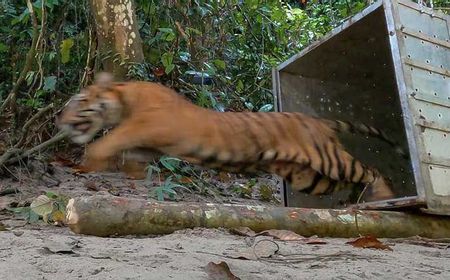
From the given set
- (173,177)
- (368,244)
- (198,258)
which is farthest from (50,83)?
(198,258)

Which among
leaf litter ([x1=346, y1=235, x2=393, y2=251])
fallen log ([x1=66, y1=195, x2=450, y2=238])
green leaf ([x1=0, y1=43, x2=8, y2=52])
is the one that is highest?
green leaf ([x1=0, y1=43, x2=8, y2=52])

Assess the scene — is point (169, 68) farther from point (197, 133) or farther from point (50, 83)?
point (197, 133)

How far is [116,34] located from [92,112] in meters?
1.93

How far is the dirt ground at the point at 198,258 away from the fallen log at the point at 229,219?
3.1 inches

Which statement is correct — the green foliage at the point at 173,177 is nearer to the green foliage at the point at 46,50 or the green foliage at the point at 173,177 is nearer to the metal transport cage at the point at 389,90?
the metal transport cage at the point at 389,90

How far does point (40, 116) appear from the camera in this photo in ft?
20.0

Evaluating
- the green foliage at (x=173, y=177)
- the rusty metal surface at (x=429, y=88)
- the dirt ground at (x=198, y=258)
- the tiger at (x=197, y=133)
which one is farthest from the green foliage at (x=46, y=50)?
the rusty metal surface at (x=429, y=88)

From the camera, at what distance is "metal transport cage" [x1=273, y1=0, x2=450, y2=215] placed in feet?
14.4

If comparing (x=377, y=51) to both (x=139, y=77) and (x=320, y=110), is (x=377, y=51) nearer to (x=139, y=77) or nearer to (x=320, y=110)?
(x=320, y=110)

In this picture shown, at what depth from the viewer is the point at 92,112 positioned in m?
4.12

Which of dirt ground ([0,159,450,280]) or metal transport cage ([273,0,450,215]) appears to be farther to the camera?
metal transport cage ([273,0,450,215])

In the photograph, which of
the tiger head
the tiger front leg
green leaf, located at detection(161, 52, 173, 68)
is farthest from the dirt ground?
green leaf, located at detection(161, 52, 173, 68)

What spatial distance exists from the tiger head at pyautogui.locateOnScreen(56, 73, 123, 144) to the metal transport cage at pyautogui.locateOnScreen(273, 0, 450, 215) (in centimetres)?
180

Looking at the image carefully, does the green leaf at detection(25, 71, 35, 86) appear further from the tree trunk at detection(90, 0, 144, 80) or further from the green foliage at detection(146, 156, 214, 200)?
the green foliage at detection(146, 156, 214, 200)
